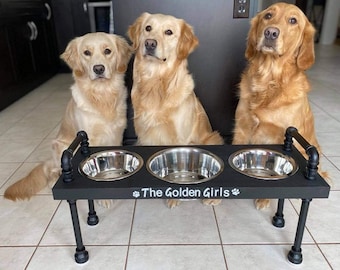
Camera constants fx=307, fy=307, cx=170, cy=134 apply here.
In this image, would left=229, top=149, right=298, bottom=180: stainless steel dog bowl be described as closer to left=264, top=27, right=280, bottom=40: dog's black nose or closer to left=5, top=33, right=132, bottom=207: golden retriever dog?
left=264, top=27, right=280, bottom=40: dog's black nose

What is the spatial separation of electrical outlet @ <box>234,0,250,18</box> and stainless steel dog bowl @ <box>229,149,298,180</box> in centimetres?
103

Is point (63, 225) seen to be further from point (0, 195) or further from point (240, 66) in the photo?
point (240, 66)

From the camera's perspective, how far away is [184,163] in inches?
61.4

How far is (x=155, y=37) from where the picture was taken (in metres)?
1.64

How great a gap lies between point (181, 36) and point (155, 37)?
16 cm

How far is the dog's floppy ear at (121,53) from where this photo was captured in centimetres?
181

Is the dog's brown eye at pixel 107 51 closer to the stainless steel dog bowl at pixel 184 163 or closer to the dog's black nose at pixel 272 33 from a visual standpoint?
the stainless steel dog bowl at pixel 184 163

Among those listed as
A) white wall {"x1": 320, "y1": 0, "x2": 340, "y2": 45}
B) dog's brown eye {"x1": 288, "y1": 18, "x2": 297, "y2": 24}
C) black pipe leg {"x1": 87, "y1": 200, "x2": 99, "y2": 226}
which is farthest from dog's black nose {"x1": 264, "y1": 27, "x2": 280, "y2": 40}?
white wall {"x1": 320, "y1": 0, "x2": 340, "y2": 45}

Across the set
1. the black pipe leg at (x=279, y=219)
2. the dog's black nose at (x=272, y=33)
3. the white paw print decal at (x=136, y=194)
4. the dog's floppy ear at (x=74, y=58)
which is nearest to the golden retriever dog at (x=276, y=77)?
the dog's black nose at (x=272, y=33)

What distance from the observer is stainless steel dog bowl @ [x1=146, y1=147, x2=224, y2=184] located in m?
1.42

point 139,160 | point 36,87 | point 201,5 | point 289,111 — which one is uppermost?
point 201,5

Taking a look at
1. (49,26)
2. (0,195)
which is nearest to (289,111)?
(0,195)

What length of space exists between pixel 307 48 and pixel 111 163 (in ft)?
3.79

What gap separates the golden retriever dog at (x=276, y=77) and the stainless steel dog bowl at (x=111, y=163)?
70cm
